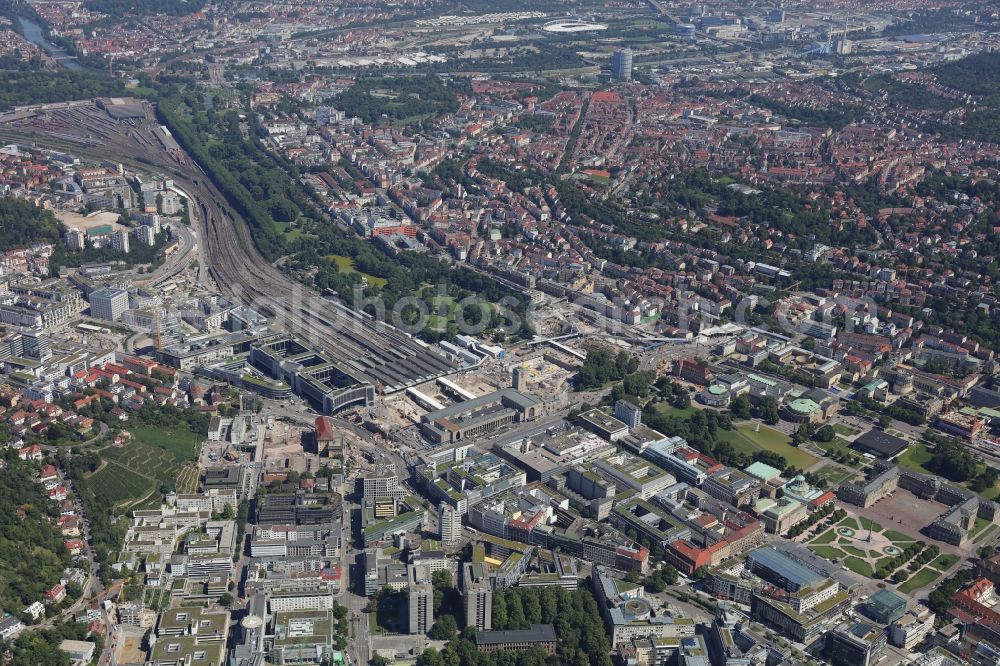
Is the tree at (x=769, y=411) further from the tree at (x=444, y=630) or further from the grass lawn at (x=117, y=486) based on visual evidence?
the grass lawn at (x=117, y=486)

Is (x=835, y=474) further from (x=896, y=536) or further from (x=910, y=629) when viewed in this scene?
(x=910, y=629)

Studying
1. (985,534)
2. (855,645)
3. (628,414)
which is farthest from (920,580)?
(628,414)

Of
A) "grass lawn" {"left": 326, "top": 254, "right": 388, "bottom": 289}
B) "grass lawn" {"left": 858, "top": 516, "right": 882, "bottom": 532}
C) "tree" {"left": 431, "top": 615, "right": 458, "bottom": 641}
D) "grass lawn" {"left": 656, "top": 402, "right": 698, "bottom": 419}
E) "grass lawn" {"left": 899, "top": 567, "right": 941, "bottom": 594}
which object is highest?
"grass lawn" {"left": 326, "top": 254, "right": 388, "bottom": 289}

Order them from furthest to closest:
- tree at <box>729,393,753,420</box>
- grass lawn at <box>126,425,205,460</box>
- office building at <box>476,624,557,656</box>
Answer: tree at <box>729,393,753,420</box>
grass lawn at <box>126,425,205,460</box>
office building at <box>476,624,557,656</box>

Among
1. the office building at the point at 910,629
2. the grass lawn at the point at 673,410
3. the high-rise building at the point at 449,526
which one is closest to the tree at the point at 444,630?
the high-rise building at the point at 449,526

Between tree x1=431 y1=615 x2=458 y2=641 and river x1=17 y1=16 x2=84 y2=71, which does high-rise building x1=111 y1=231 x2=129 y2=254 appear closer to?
tree x1=431 y1=615 x2=458 y2=641

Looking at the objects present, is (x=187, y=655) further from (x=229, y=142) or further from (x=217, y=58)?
(x=217, y=58)

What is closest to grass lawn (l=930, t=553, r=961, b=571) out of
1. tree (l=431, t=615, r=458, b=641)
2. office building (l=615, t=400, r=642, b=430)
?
office building (l=615, t=400, r=642, b=430)
